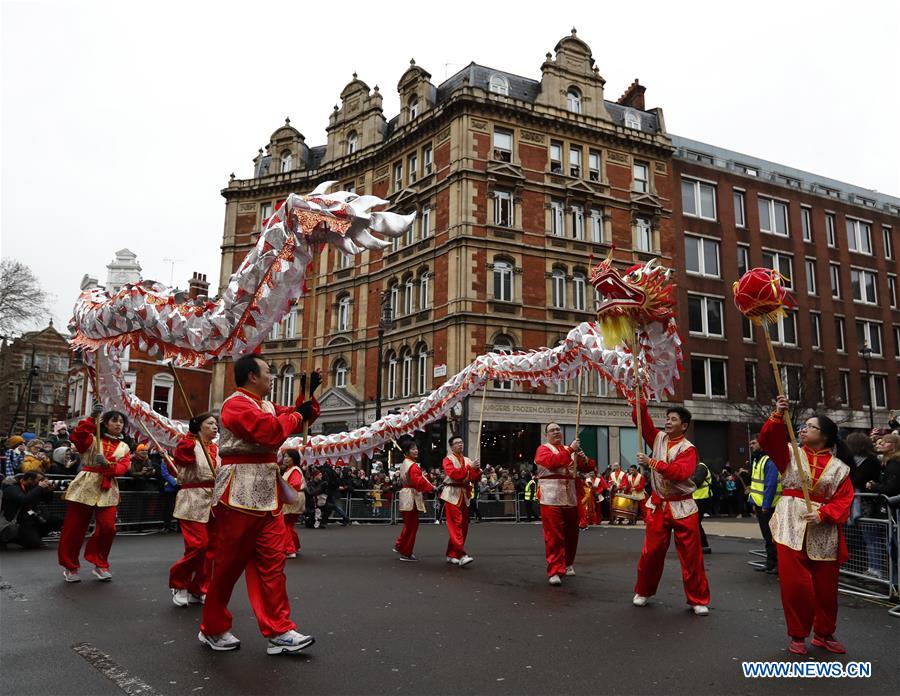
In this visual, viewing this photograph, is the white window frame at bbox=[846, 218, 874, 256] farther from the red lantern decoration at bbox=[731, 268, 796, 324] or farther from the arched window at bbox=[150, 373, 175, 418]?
the arched window at bbox=[150, 373, 175, 418]

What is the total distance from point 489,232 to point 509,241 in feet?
3.03

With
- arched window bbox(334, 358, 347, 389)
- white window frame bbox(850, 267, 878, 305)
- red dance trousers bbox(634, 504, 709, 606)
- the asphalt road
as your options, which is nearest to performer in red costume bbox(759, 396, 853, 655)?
the asphalt road

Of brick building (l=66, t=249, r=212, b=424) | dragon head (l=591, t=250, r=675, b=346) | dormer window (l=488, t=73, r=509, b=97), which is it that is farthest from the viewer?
brick building (l=66, t=249, r=212, b=424)

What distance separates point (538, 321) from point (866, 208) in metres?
22.8

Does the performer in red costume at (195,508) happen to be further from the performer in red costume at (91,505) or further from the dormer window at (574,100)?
the dormer window at (574,100)

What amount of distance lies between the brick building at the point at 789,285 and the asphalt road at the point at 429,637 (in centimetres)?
2338

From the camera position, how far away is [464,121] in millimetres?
28297

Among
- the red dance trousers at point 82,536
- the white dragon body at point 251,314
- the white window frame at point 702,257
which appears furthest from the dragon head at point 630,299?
the white window frame at point 702,257

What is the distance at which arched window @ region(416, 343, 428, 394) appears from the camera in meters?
28.2

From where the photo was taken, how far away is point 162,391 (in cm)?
3953

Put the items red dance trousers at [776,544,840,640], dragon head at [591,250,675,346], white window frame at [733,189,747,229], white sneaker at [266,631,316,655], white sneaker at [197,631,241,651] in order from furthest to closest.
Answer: white window frame at [733,189,747,229]
dragon head at [591,250,675,346]
red dance trousers at [776,544,840,640]
white sneaker at [197,631,241,651]
white sneaker at [266,631,316,655]

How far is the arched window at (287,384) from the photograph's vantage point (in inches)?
1310

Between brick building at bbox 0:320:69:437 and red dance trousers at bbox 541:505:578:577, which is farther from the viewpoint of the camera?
brick building at bbox 0:320:69:437

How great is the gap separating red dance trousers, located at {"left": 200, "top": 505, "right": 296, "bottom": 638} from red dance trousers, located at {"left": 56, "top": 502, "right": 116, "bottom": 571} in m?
3.61
